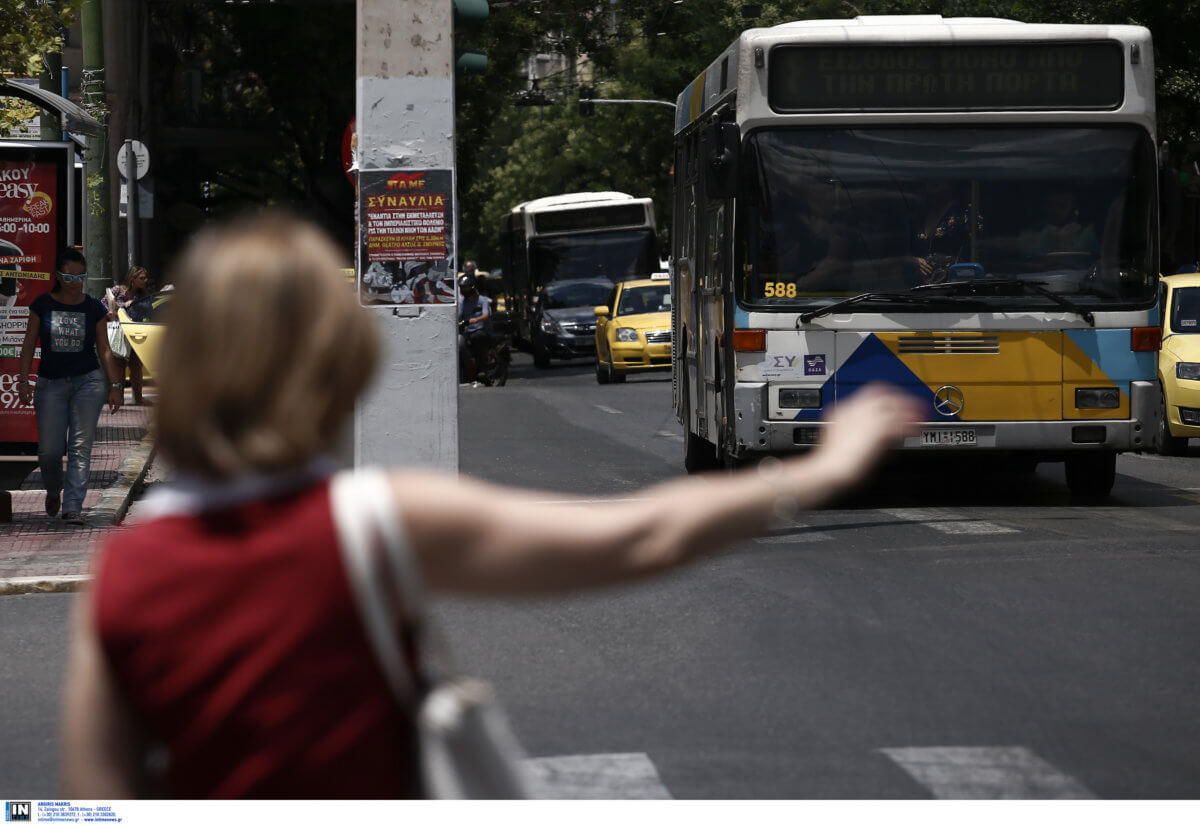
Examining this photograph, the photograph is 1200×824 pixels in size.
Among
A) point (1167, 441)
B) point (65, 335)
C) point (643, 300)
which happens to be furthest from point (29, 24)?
point (643, 300)

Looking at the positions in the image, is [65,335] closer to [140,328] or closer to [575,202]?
[140,328]

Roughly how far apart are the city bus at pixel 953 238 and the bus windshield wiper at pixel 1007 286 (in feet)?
0.04

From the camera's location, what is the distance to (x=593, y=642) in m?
7.92

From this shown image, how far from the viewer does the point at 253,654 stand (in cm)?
209

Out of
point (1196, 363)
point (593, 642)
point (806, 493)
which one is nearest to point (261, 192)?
point (1196, 363)

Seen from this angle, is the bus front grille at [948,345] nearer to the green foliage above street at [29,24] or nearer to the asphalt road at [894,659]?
the asphalt road at [894,659]

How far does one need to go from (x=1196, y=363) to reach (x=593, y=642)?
10246 mm

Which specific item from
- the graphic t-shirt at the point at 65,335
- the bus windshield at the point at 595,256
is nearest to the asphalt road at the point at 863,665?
the graphic t-shirt at the point at 65,335

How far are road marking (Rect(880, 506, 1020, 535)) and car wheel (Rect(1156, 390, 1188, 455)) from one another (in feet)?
17.7

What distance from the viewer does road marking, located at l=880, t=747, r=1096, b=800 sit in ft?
17.3

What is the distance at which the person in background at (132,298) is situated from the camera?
76.8ft

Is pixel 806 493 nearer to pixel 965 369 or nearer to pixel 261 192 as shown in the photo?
pixel 965 369

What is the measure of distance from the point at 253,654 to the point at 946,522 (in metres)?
9.84

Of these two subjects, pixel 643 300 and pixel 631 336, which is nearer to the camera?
pixel 631 336
